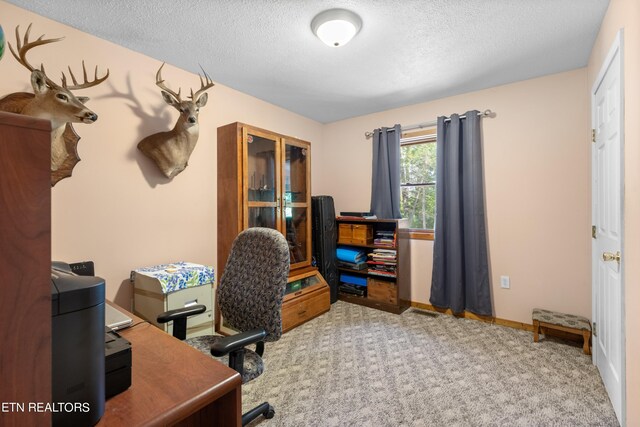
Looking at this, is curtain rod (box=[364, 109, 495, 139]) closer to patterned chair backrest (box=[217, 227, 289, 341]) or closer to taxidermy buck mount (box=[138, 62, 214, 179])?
taxidermy buck mount (box=[138, 62, 214, 179])

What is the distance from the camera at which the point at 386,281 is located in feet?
11.2

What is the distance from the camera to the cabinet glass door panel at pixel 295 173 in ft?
10.6

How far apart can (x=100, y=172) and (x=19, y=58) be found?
76 cm

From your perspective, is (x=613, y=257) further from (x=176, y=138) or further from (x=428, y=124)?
(x=176, y=138)

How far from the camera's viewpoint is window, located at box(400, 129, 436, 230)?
349cm

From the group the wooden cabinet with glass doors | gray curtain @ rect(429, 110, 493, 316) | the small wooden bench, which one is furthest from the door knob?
the wooden cabinet with glass doors

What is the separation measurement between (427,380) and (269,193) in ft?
6.91

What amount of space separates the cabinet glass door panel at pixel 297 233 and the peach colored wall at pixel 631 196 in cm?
255

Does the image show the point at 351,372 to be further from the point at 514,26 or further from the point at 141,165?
the point at 514,26

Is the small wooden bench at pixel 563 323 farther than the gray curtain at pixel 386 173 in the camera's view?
No

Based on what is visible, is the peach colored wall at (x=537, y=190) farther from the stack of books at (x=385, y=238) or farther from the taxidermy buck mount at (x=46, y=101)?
the taxidermy buck mount at (x=46, y=101)

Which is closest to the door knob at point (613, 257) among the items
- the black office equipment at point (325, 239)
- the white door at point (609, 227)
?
the white door at point (609, 227)

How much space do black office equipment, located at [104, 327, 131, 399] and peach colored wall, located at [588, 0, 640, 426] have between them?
2.06 m

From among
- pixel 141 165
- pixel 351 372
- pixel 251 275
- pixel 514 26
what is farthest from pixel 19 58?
pixel 514 26
